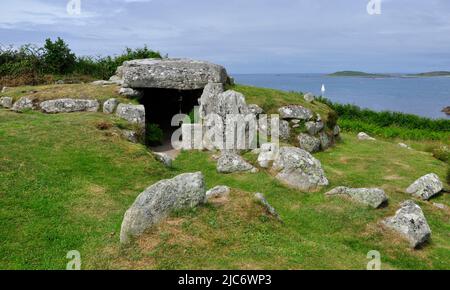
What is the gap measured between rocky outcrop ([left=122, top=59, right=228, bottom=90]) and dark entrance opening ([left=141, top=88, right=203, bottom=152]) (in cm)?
369

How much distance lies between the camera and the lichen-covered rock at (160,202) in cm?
1220

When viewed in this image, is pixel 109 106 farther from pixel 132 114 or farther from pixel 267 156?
pixel 267 156

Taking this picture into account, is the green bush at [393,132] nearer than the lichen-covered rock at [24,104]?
No

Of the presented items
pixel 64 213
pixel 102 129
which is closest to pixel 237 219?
pixel 64 213

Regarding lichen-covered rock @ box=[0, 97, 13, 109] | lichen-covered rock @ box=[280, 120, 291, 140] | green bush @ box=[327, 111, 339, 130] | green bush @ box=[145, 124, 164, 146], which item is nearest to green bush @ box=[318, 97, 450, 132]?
green bush @ box=[327, 111, 339, 130]

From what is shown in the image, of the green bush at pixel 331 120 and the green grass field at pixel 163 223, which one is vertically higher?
the green bush at pixel 331 120

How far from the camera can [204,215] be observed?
12.9m

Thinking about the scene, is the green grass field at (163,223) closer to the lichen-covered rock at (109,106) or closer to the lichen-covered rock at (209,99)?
the lichen-covered rock at (109,106)

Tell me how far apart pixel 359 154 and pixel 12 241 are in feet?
72.9

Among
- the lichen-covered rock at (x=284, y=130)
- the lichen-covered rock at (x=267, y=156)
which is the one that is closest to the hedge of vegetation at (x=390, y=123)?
the lichen-covered rock at (x=284, y=130)

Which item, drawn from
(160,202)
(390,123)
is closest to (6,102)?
(160,202)

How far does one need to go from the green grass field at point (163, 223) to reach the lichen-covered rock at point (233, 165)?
625 mm

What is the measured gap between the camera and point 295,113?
30125 mm

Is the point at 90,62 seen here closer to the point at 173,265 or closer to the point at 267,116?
the point at 267,116
